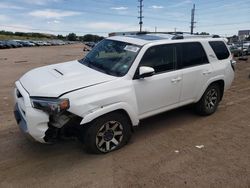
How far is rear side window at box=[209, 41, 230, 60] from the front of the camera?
538 cm

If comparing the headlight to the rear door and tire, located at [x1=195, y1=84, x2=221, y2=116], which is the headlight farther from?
tire, located at [x1=195, y1=84, x2=221, y2=116]

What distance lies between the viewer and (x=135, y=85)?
3963mm

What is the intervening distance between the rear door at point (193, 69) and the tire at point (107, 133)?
1.45 metres

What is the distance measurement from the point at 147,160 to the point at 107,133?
0.72 m

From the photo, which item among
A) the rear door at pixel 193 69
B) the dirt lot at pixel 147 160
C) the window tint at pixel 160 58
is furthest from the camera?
the rear door at pixel 193 69

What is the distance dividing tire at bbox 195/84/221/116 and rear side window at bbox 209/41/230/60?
0.66 m

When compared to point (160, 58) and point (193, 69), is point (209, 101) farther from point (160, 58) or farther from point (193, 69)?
point (160, 58)

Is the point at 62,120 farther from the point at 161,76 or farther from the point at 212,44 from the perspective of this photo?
the point at 212,44

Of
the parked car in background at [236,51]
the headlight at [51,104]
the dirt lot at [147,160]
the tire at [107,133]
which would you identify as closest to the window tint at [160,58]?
the tire at [107,133]

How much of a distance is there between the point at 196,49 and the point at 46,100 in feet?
10.3

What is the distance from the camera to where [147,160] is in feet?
12.2

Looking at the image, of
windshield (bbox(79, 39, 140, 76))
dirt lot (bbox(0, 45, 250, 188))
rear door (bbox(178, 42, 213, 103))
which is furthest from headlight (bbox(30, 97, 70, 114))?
rear door (bbox(178, 42, 213, 103))

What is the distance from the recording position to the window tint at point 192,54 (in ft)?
15.6

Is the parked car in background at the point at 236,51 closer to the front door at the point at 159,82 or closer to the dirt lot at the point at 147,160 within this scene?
the dirt lot at the point at 147,160
